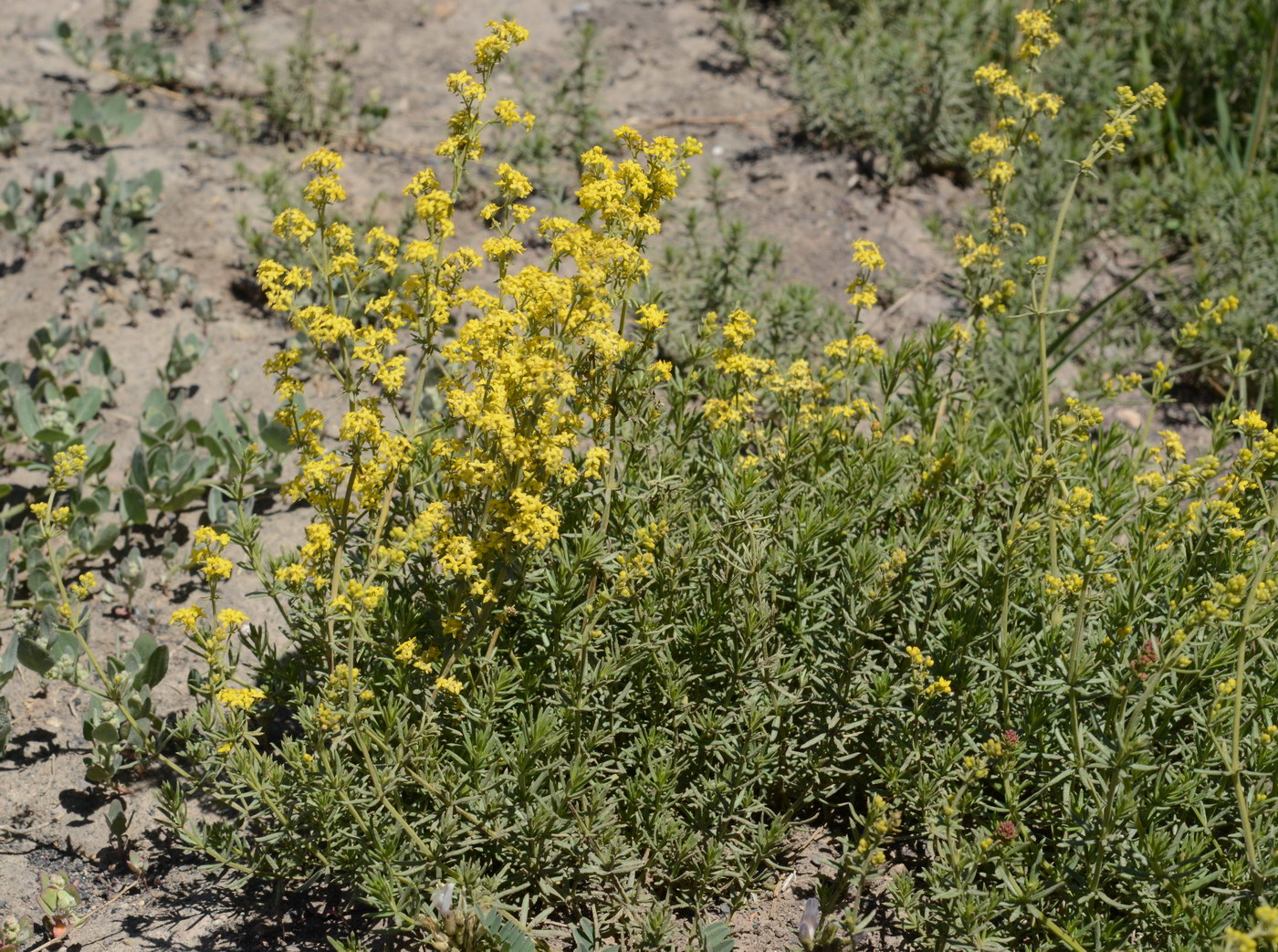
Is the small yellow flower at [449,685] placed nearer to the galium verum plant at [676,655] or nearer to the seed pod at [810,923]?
the galium verum plant at [676,655]

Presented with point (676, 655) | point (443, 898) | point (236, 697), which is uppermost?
point (236, 697)

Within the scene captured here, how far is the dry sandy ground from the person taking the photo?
3725 millimetres

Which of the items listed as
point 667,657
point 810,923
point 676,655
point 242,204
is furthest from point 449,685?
point 242,204

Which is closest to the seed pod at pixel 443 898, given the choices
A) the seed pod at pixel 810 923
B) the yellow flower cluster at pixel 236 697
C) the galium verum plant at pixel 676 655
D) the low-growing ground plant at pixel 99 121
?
the galium verum plant at pixel 676 655

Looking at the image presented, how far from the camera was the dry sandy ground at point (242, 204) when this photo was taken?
3725mm

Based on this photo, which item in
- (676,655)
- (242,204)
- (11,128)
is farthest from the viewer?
(11,128)

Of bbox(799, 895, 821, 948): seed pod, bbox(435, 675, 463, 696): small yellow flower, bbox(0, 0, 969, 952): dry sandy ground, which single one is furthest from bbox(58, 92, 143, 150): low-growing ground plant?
bbox(799, 895, 821, 948): seed pod

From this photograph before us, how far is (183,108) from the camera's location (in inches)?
280

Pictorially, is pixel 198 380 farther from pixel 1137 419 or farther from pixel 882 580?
pixel 1137 419

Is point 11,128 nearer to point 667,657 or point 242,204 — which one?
point 242,204

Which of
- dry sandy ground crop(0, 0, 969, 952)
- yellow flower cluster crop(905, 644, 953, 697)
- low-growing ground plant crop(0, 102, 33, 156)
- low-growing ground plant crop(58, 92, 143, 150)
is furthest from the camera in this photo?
low-growing ground plant crop(58, 92, 143, 150)

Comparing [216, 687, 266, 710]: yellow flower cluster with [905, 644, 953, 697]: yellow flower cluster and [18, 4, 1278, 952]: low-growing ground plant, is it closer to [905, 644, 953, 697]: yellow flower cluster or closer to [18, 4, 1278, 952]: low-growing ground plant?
[18, 4, 1278, 952]: low-growing ground plant

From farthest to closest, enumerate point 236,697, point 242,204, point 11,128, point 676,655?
point 11,128 < point 242,204 < point 676,655 < point 236,697

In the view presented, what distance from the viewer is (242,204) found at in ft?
21.1
